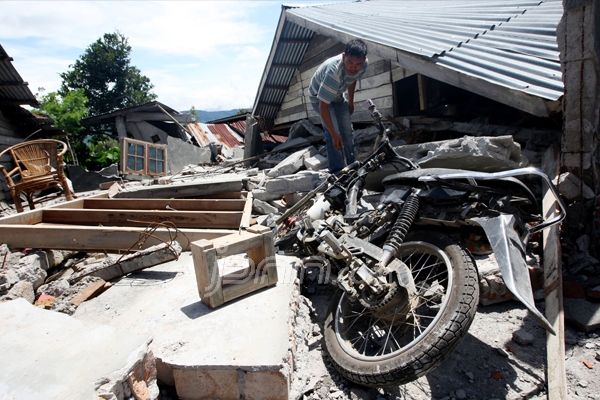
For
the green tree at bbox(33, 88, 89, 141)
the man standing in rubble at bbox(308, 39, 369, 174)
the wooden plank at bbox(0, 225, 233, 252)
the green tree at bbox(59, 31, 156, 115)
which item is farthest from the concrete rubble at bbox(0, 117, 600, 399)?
the green tree at bbox(59, 31, 156, 115)

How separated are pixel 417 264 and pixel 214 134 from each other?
14820mm

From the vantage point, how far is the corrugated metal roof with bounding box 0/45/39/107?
28.0 feet

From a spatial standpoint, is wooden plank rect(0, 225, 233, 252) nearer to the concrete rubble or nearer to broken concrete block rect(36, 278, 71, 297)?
the concrete rubble

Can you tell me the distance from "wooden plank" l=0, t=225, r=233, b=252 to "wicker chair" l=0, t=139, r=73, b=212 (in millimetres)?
1993

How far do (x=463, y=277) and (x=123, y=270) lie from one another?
2.79 m

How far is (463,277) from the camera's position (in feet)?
6.31

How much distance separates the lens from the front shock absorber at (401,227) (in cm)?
218

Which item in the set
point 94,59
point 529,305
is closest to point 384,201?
point 529,305

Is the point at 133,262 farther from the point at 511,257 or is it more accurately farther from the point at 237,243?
the point at 511,257

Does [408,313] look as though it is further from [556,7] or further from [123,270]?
[556,7]

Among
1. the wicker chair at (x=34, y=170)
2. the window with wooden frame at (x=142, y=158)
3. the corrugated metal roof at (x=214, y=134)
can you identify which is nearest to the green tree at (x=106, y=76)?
the corrugated metal roof at (x=214, y=134)

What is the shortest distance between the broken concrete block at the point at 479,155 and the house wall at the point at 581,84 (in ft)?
1.65

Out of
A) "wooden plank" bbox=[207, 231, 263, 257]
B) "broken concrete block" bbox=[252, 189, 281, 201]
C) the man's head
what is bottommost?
"broken concrete block" bbox=[252, 189, 281, 201]

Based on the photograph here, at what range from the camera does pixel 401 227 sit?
91.5 inches
